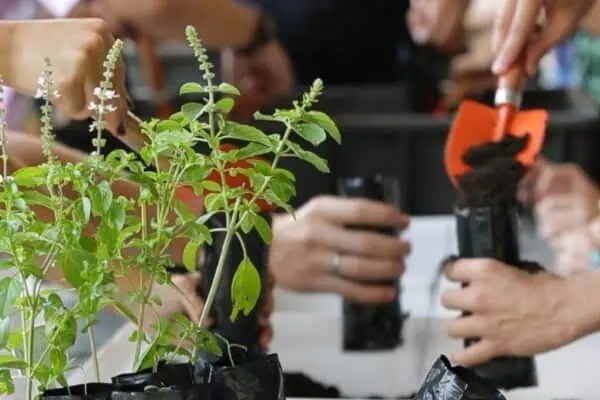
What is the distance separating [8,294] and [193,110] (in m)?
0.14

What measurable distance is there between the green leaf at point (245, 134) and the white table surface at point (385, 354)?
0.98ft

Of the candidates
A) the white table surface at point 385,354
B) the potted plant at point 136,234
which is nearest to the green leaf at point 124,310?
the potted plant at point 136,234

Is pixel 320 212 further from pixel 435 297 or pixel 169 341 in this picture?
pixel 169 341

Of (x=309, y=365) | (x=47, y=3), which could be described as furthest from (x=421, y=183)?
(x=47, y=3)

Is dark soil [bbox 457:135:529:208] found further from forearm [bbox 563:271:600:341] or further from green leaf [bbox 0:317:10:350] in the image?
green leaf [bbox 0:317:10:350]

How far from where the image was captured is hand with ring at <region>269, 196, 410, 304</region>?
1.09 metres

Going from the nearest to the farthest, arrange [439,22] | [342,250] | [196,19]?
[342,250], [196,19], [439,22]

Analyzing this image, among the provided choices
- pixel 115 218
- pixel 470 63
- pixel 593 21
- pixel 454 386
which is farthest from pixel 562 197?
pixel 115 218

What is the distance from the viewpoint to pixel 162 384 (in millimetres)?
571

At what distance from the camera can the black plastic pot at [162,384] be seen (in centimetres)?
56

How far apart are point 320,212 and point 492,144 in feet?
0.77

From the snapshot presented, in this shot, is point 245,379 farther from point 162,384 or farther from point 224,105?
point 224,105

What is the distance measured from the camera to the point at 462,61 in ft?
6.70

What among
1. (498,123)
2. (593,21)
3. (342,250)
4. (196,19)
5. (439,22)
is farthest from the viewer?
(439,22)
